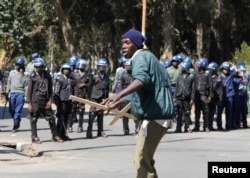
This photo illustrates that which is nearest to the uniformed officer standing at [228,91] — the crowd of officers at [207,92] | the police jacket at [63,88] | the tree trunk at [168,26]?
the crowd of officers at [207,92]

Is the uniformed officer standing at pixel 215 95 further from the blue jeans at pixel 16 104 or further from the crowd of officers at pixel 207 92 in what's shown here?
the blue jeans at pixel 16 104

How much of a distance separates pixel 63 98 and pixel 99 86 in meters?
1.17

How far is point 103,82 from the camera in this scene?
17.4 m

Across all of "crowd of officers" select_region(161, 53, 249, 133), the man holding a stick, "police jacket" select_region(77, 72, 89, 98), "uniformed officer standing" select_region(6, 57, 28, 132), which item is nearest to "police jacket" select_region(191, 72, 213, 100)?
"crowd of officers" select_region(161, 53, 249, 133)

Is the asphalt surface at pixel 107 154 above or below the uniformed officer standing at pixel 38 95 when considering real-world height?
below

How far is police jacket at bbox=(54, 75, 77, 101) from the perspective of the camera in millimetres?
16547

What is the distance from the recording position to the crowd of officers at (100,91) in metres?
15.7

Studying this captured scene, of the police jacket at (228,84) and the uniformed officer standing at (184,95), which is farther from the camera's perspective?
the police jacket at (228,84)

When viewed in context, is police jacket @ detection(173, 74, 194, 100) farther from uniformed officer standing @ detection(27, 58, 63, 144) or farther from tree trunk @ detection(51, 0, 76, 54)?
tree trunk @ detection(51, 0, 76, 54)

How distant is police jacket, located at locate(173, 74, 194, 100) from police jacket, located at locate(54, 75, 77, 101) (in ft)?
11.2

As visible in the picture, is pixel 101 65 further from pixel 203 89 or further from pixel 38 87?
pixel 203 89

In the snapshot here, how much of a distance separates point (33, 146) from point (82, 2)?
1106 inches

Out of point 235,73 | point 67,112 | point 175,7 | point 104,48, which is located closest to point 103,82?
point 67,112

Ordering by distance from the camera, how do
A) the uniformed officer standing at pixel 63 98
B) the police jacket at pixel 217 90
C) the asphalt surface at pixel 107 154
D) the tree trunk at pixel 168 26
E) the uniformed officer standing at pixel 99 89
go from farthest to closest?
the tree trunk at pixel 168 26
the police jacket at pixel 217 90
the uniformed officer standing at pixel 99 89
the uniformed officer standing at pixel 63 98
the asphalt surface at pixel 107 154
